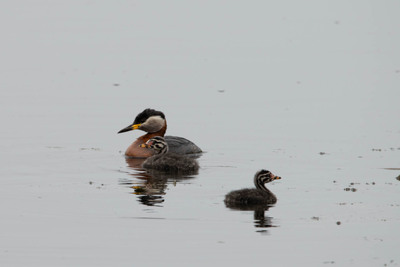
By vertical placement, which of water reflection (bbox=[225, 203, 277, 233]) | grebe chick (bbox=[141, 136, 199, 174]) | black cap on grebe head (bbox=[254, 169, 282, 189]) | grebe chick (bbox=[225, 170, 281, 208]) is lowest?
water reflection (bbox=[225, 203, 277, 233])

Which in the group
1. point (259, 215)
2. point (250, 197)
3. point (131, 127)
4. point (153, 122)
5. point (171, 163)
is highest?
point (153, 122)

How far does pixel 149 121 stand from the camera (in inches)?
861

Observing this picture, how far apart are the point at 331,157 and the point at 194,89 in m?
9.32

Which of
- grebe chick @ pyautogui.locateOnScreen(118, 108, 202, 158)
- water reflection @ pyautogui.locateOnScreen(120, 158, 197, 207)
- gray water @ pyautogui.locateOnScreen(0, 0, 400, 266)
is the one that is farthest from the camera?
grebe chick @ pyautogui.locateOnScreen(118, 108, 202, 158)

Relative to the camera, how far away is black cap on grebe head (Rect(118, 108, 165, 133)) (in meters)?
21.8

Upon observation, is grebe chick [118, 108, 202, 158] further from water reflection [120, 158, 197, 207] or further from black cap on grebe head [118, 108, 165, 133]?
water reflection [120, 158, 197, 207]

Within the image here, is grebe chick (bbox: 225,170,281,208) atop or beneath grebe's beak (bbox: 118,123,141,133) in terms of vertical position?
beneath

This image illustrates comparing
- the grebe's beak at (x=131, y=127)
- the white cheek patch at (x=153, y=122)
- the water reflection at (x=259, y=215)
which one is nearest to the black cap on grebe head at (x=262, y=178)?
the water reflection at (x=259, y=215)

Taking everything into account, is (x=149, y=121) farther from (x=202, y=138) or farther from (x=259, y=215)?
(x=259, y=215)

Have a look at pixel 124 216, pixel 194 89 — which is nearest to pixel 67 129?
pixel 194 89

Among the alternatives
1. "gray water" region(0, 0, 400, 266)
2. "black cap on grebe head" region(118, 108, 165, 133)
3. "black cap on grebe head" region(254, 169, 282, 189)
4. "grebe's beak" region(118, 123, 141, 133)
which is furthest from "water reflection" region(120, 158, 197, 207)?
"black cap on grebe head" region(118, 108, 165, 133)

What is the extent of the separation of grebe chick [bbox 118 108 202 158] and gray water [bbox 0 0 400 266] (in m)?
0.39

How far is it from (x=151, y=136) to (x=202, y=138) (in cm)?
127

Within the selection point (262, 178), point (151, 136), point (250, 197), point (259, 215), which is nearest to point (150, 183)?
point (262, 178)
